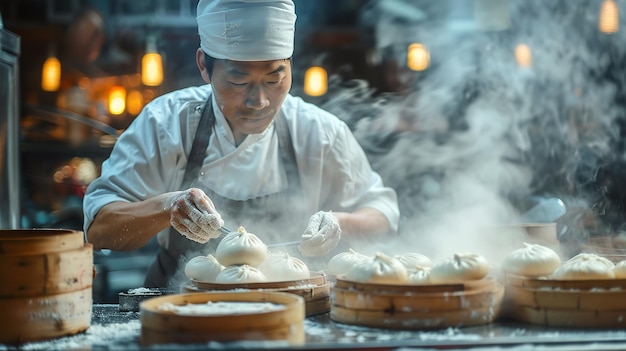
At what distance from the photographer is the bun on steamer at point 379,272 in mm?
1996

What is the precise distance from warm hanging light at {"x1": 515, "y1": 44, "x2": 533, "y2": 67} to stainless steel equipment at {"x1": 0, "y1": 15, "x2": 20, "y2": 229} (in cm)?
398

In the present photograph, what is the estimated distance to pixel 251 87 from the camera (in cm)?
294

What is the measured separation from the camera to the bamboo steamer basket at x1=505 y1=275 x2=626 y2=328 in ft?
6.34

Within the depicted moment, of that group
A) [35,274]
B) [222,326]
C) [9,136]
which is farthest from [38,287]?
[9,136]

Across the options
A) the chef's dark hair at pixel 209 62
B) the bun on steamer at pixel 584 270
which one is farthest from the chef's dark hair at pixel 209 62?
the bun on steamer at pixel 584 270

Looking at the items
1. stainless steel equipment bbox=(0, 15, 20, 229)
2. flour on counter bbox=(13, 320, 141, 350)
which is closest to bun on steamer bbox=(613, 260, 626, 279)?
flour on counter bbox=(13, 320, 141, 350)

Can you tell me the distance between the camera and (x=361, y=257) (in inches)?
94.8

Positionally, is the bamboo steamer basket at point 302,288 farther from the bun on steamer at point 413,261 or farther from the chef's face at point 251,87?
the chef's face at point 251,87

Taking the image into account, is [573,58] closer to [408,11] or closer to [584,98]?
[584,98]

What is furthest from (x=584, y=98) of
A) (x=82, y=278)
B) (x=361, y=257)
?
(x=82, y=278)

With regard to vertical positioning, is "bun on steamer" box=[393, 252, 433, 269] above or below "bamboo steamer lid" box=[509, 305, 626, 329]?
above

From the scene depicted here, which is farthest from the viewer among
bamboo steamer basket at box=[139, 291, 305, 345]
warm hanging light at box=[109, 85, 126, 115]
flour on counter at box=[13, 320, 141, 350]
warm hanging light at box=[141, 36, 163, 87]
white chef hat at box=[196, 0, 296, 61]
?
warm hanging light at box=[109, 85, 126, 115]

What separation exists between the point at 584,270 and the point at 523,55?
14.1 ft

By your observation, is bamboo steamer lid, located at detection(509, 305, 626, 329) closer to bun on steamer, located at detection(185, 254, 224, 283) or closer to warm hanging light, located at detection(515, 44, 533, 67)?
bun on steamer, located at detection(185, 254, 224, 283)
